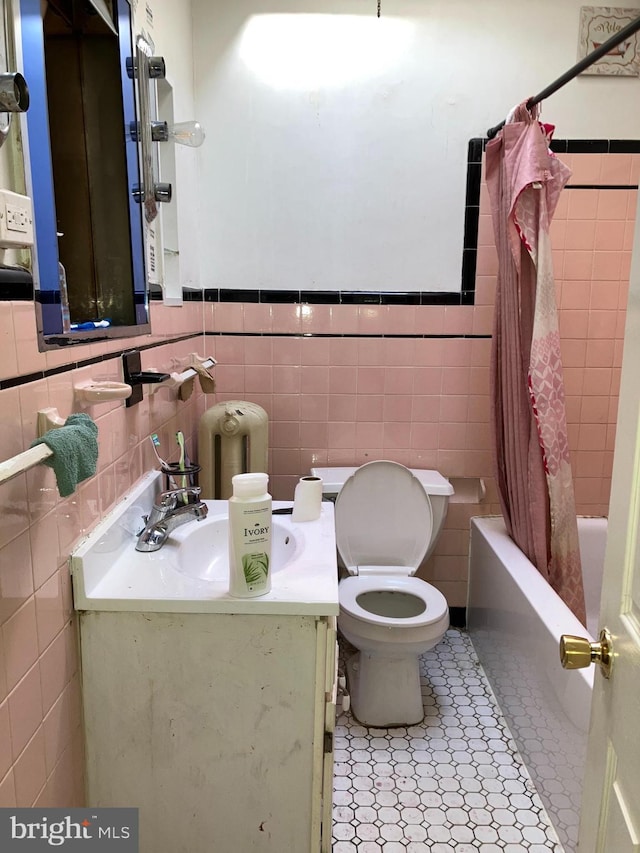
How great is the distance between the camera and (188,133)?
5.97 feet

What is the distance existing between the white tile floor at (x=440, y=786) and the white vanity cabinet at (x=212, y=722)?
0.48 meters

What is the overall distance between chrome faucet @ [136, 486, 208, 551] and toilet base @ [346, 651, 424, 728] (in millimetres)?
882

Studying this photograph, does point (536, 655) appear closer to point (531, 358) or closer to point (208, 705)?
point (531, 358)

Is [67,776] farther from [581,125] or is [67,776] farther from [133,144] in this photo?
[581,125]

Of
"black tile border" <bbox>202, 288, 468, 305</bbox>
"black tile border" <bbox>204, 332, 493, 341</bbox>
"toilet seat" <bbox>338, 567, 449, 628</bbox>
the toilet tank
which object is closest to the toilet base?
"toilet seat" <bbox>338, 567, 449, 628</bbox>

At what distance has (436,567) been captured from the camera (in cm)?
262

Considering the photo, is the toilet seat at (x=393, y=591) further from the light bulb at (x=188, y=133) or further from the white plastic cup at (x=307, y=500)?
the light bulb at (x=188, y=133)

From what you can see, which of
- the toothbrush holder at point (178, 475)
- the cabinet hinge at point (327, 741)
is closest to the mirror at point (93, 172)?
the toothbrush holder at point (178, 475)

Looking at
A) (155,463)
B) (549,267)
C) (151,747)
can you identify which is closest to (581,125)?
(549,267)

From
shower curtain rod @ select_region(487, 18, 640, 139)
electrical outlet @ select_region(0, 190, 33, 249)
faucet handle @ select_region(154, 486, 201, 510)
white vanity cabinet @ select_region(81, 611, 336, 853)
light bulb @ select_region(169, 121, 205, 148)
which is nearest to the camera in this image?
electrical outlet @ select_region(0, 190, 33, 249)

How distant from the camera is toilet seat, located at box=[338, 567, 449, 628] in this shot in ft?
6.49

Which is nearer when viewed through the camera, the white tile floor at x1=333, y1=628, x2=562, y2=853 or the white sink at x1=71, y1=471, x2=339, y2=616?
the white sink at x1=71, y1=471, x2=339, y2=616

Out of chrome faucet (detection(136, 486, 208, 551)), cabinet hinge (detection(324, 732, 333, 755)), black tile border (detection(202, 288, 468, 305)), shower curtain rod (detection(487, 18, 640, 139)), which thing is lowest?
cabinet hinge (detection(324, 732, 333, 755))

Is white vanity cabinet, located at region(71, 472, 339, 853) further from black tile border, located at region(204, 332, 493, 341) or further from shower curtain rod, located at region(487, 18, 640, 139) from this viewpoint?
shower curtain rod, located at region(487, 18, 640, 139)
